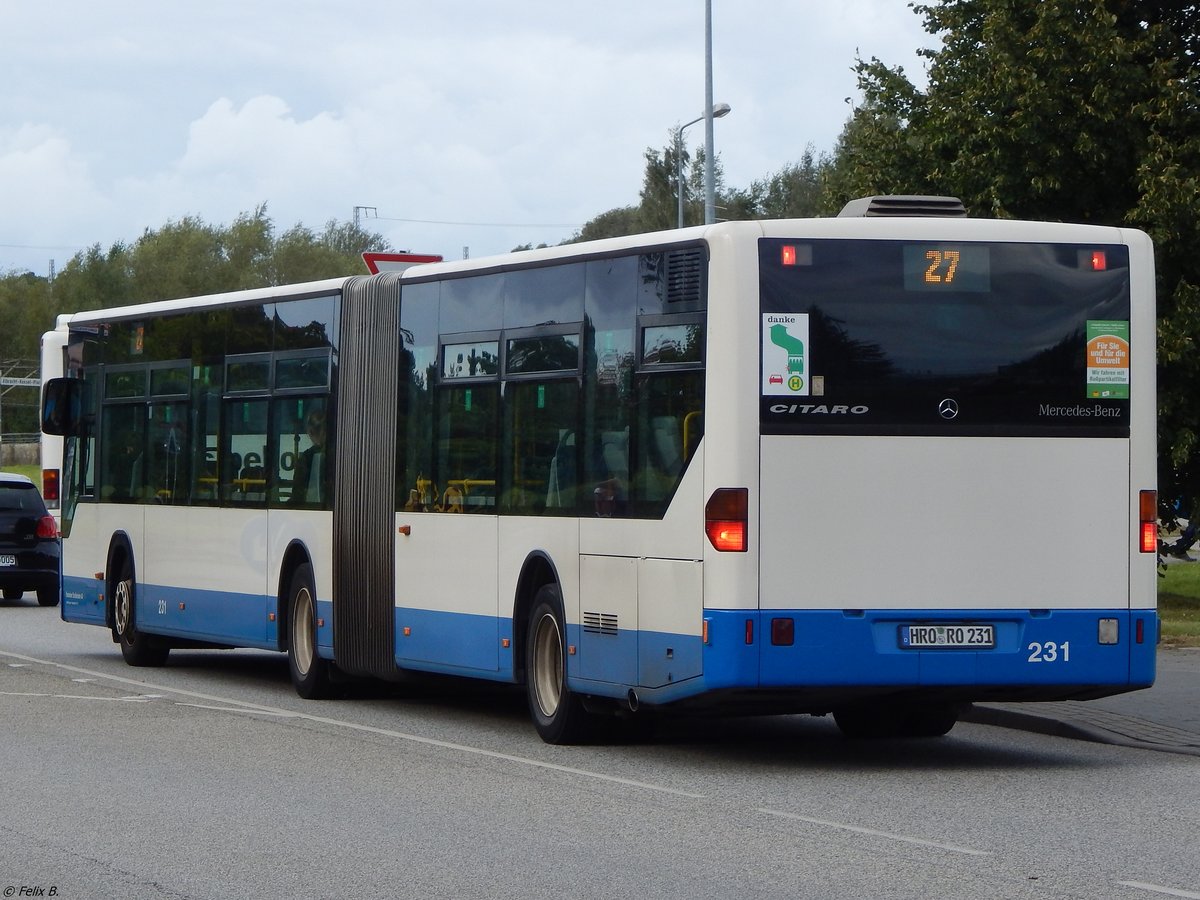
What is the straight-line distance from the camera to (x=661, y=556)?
1255cm

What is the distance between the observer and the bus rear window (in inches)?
481

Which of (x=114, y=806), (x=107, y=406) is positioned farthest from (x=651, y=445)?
(x=107, y=406)

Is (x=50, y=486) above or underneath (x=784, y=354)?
underneath

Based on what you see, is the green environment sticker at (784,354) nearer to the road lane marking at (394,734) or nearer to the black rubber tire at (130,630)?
the road lane marking at (394,734)

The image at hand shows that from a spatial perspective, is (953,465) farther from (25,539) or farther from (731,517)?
(25,539)

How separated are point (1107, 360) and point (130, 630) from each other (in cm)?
1054

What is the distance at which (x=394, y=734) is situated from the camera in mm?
14375

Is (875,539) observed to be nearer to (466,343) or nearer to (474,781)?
(474,781)

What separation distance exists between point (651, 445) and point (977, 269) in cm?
199

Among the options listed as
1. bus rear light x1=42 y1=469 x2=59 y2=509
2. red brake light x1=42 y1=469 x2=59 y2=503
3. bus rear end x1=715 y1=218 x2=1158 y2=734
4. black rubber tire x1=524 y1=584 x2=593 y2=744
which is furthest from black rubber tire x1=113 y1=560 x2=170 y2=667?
red brake light x1=42 y1=469 x2=59 y2=503

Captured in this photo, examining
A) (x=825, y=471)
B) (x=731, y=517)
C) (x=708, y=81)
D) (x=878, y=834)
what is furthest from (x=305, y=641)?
(x=708, y=81)

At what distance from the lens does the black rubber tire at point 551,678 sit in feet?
44.4

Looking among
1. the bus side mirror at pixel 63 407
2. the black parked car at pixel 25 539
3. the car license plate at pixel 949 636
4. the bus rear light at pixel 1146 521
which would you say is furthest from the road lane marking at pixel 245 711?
the black parked car at pixel 25 539

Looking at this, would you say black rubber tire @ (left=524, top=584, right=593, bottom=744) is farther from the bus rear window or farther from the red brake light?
the red brake light
